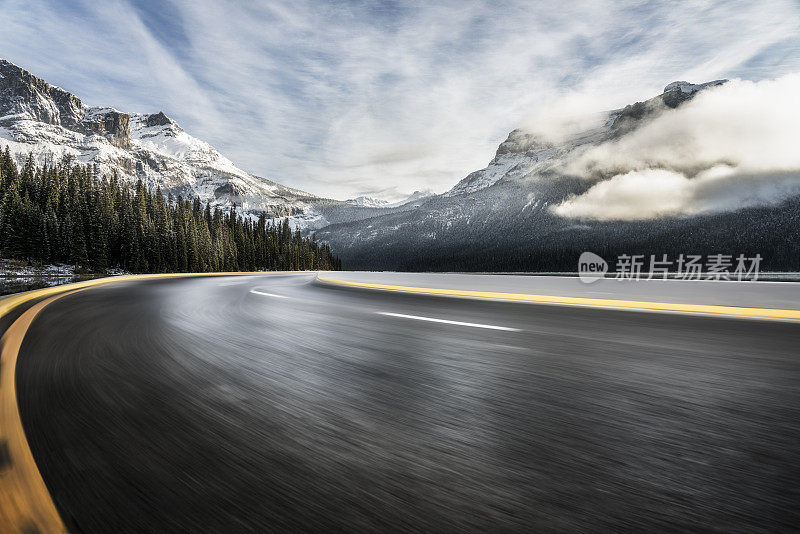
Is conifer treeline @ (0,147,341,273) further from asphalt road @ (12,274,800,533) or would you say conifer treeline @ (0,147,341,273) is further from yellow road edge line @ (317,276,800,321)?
asphalt road @ (12,274,800,533)

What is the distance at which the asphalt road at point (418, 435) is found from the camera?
1.37m

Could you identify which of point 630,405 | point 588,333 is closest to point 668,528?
point 630,405

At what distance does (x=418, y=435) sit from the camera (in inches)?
79.7

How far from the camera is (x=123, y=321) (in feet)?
19.9

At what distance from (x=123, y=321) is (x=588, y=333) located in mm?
7074

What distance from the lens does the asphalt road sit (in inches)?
54.1

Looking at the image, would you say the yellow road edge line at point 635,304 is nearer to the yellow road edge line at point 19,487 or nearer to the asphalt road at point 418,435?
the asphalt road at point 418,435

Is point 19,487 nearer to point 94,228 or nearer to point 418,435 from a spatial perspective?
point 418,435

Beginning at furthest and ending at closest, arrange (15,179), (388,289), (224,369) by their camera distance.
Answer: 1. (15,179)
2. (388,289)
3. (224,369)

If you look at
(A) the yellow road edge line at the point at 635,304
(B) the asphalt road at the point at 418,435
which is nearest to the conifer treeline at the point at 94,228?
(A) the yellow road edge line at the point at 635,304

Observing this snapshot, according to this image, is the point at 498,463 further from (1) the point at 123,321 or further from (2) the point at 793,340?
(1) the point at 123,321

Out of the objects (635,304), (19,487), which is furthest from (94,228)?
(19,487)

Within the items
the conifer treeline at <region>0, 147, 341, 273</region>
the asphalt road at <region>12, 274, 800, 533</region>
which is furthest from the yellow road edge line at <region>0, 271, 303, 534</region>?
the conifer treeline at <region>0, 147, 341, 273</region>

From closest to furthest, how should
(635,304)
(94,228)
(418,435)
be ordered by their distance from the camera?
1. (418,435)
2. (635,304)
3. (94,228)
